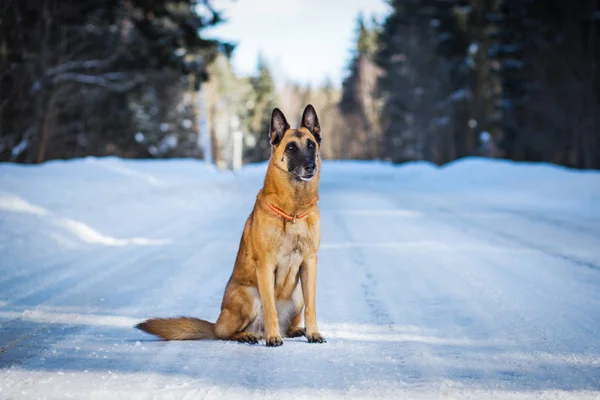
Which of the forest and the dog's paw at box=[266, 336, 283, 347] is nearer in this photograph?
the dog's paw at box=[266, 336, 283, 347]

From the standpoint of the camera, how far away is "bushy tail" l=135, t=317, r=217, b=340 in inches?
167

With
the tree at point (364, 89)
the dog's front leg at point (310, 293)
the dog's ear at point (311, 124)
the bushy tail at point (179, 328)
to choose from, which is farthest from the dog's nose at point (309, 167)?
the tree at point (364, 89)

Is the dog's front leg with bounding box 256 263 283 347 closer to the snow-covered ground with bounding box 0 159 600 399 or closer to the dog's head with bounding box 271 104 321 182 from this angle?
the snow-covered ground with bounding box 0 159 600 399

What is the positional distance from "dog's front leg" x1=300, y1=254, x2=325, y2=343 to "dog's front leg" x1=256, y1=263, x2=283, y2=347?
0.77 feet

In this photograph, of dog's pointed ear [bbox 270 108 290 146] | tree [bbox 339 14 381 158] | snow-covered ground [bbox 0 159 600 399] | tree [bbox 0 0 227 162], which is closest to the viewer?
snow-covered ground [bbox 0 159 600 399]

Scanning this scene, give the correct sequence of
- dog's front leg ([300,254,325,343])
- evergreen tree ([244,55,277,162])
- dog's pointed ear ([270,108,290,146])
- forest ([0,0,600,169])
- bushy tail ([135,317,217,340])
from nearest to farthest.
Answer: bushy tail ([135,317,217,340])
dog's front leg ([300,254,325,343])
dog's pointed ear ([270,108,290,146])
forest ([0,0,600,169])
evergreen tree ([244,55,277,162])

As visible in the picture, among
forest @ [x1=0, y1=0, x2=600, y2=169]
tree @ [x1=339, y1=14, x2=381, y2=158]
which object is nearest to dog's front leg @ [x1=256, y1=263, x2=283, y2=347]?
forest @ [x1=0, y1=0, x2=600, y2=169]

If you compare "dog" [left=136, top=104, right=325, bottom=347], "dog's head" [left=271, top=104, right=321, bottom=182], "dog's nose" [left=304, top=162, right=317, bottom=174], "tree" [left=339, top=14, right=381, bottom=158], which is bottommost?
"dog" [left=136, top=104, right=325, bottom=347]

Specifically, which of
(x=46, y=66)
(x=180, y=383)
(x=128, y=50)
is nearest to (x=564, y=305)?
(x=180, y=383)

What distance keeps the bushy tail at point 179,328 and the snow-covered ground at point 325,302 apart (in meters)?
0.11

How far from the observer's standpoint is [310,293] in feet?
14.5

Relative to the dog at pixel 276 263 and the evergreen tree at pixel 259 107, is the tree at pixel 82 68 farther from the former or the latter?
the evergreen tree at pixel 259 107

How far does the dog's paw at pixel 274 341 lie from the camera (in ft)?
14.0

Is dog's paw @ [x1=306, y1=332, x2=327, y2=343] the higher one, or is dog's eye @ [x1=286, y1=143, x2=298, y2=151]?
dog's eye @ [x1=286, y1=143, x2=298, y2=151]
